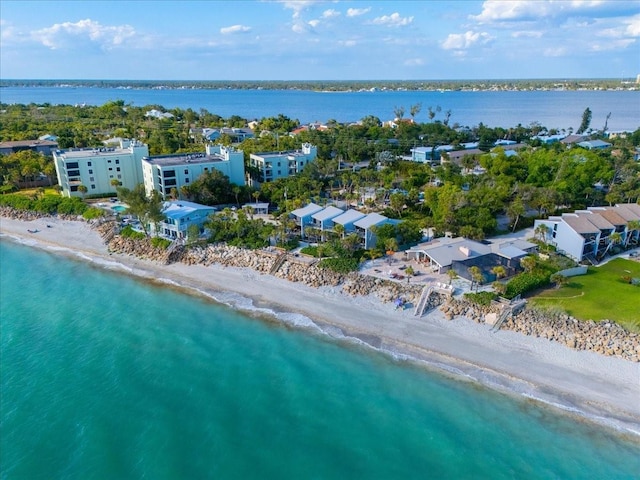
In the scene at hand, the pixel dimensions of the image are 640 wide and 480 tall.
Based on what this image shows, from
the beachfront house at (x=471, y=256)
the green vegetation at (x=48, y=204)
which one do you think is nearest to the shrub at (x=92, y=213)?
the green vegetation at (x=48, y=204)

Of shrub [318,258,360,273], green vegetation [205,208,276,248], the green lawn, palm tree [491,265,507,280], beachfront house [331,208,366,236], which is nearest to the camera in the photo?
the green lawn

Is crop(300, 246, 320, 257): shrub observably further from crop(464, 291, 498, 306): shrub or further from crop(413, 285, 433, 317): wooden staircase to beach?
crop(464, 291, 498, 306): shrub

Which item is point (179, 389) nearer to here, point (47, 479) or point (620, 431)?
point (47, 479)

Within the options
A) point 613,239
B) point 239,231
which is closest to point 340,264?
point 239,231

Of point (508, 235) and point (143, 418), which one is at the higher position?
point (508, 235)

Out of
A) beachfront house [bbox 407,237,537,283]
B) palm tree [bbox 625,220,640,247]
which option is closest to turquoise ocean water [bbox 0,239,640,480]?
beachfront house [bbox 407,237,537,283]

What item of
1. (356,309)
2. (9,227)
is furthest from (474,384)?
(9,227)
